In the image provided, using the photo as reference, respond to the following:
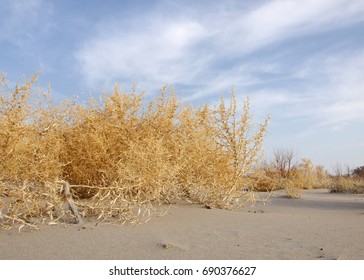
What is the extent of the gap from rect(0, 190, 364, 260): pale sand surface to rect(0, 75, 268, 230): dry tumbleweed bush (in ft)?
1.12

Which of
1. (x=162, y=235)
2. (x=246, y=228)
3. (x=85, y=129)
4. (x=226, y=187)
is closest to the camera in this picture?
(x=162, y=235)

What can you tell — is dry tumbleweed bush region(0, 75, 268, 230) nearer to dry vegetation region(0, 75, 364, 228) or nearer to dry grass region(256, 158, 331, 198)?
dry vegetation region(0, 75, 364, 228)

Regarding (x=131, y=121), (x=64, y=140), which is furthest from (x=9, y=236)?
(x=131, y=121)

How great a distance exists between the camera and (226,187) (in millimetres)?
6234

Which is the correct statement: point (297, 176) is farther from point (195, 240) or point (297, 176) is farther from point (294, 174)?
point (195, 240)

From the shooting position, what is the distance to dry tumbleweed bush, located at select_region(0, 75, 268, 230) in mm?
4598

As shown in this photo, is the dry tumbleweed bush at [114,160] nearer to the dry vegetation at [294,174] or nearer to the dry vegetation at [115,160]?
the dry vegetation at [115,160]

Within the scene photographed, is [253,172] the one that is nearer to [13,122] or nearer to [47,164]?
[47,164]

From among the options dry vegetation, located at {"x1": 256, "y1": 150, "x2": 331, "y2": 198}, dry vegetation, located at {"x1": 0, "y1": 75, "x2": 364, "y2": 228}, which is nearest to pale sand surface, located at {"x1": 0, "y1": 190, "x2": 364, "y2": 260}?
dry vegetation, located at {"x1": 0, "y1": 75, "x2": 364, "y2": 228}

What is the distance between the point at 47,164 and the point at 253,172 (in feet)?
10.6

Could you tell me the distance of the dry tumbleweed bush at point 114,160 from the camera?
4598 mm

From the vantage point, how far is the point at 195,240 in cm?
383

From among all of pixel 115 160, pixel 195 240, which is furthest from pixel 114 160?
pixel 195 240

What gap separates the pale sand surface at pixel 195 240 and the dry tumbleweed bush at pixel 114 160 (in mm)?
342
